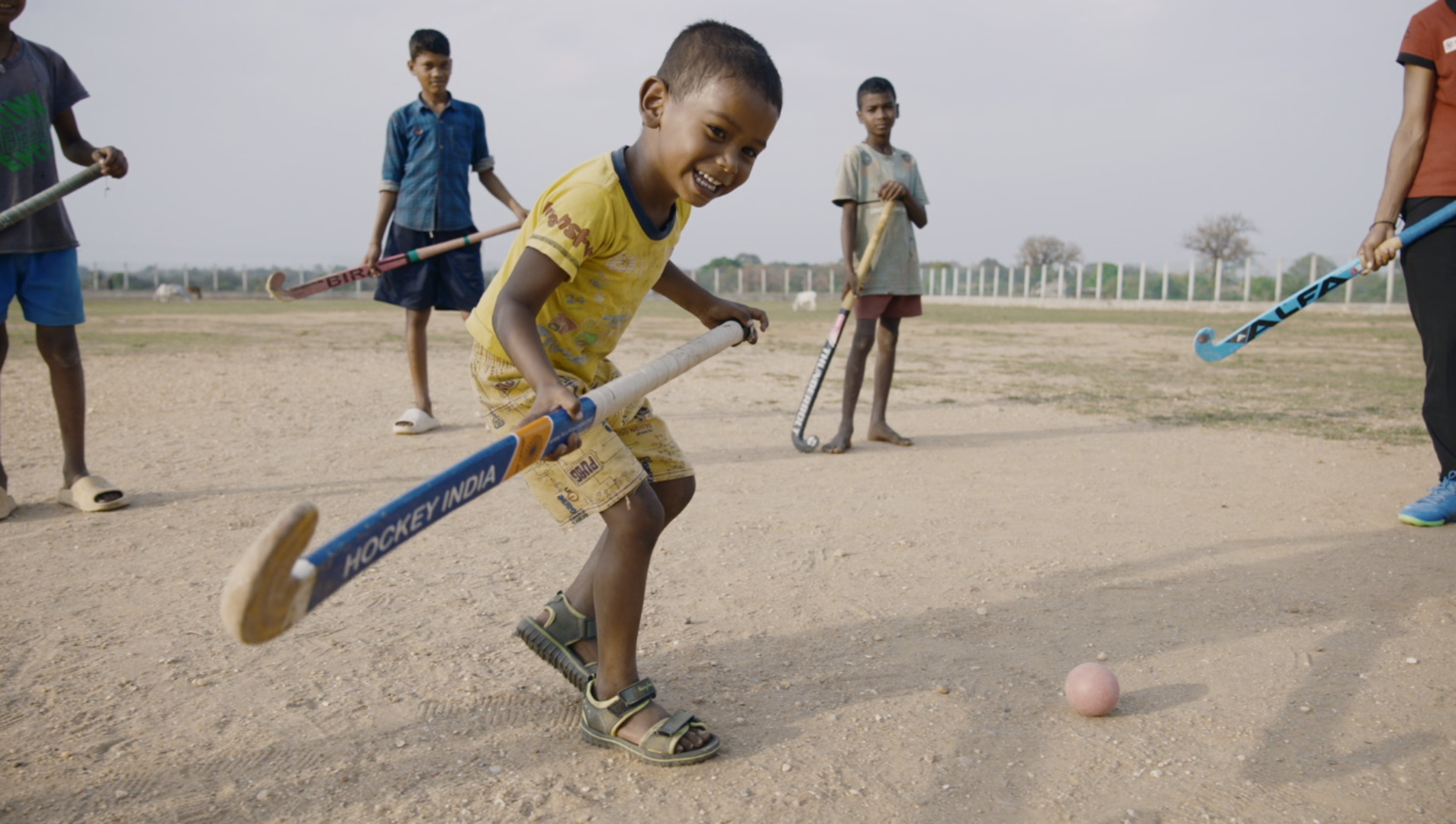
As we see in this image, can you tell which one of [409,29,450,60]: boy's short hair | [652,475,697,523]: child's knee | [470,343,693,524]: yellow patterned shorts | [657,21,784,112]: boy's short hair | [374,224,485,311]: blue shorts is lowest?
[652,475,697,523]: child's knee

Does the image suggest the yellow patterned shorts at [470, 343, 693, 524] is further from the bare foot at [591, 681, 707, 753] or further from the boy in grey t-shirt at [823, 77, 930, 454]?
the boy in grey t-shirt at [823, 77, 930, 454]

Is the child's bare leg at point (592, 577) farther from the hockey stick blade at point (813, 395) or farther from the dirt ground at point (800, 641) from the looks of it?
the hockey stick blade at point (813, 395)

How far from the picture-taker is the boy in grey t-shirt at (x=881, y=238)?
20.0 feet

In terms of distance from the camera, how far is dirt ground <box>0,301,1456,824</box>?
7.04ft

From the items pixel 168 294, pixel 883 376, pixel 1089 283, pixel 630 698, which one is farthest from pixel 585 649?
pixel 1089 283

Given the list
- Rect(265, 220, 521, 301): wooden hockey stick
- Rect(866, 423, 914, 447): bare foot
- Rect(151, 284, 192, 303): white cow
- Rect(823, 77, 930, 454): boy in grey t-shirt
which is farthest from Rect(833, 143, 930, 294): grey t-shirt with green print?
Rect(151, 284, 192, 303): white cow

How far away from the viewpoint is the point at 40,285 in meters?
4.25

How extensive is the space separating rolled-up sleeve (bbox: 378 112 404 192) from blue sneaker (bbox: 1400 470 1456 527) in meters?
5.93

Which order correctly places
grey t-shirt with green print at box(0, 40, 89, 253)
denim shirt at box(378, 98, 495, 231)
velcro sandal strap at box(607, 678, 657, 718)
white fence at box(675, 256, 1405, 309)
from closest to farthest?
velcro sandal strap at box(607, 678, 657, 718), grey t-shirt with green print at box(0, 40, 89, 253), denim shirt at box(378, 98, 495, 231), white fence at box(675, 256, 1405, 309)

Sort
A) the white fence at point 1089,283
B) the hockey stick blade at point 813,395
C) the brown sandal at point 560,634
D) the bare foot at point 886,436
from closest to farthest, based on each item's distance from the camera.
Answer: the brown sandal at point 560,634, the hockey stick blade at point 813,395, the bare foot at point 886,436, the white fence at point 1089,283

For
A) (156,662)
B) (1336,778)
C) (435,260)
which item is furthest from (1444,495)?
(435,260)

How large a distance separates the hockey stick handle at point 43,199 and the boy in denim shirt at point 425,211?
94.2 inches

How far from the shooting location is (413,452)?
18.6ft

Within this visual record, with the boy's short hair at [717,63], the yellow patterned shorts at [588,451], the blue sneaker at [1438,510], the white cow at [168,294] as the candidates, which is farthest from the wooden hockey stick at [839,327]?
the white cow at [168,294]
